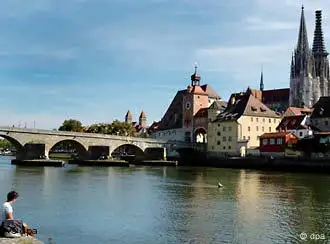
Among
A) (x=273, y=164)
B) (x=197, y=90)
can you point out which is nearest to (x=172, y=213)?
(x=273, y=164)

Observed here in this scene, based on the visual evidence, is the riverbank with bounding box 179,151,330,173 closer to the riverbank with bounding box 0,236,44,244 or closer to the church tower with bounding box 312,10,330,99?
the riverbank with bounding box 0,236,44,244

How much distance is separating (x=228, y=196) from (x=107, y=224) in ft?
52.5

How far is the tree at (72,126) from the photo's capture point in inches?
5487

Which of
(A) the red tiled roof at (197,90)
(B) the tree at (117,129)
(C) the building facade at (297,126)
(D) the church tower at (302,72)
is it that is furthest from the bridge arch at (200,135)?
(D) the church tower at (302,72)

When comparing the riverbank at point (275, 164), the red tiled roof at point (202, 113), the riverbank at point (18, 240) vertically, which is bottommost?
the riverbank at point (18, 240)

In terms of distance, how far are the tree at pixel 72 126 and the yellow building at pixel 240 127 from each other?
4507 centimetres

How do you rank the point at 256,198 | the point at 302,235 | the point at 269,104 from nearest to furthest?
the point at 302,235 → the point at 256,198 → the point at 269,104

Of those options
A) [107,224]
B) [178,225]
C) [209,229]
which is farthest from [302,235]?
[107,224]

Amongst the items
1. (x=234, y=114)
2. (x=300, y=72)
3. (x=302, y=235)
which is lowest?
(x=302, y=235)

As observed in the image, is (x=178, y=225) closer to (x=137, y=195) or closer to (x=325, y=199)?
(x=137, y=195)

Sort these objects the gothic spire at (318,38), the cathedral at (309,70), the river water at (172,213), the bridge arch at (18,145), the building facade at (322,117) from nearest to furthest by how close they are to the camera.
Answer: the river water at (172,213) → the bridge arch at (18,145) → the building facade at (322,117) → the cathedral at (309,70) → the gothic spire at (318,38)

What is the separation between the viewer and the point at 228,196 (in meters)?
40.0

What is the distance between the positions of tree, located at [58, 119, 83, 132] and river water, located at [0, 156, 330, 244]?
92.8m

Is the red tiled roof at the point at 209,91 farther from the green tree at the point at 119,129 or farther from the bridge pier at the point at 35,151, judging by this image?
the bridge pier at the point at 35,151
